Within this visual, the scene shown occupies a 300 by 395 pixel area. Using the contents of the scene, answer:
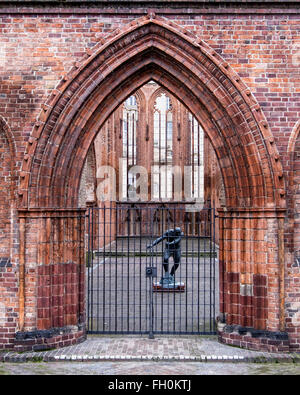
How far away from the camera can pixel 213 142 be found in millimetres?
6820

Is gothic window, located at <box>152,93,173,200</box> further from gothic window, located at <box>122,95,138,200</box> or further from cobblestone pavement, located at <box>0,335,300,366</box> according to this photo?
cobblestone pavement, located at <box>0,335,300,366</box>

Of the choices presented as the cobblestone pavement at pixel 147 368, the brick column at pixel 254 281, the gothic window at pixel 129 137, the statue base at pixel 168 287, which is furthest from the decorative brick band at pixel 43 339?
the gothic window at pixel 129 137

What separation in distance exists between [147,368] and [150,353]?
1.64 feet

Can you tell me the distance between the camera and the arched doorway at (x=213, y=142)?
6.38 meters

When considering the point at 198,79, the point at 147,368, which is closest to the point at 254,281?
the point at 147,368

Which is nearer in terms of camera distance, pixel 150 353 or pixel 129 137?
pixel 150 353

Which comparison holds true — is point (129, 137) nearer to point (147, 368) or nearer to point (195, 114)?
point (195, 114)

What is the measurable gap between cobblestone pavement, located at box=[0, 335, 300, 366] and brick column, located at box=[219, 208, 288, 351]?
259mm

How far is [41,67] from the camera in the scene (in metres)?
6.52

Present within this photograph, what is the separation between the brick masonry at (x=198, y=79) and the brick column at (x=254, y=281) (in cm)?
2

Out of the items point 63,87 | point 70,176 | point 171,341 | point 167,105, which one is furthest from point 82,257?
point 167,105

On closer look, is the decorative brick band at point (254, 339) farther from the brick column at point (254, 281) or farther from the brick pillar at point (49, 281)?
the brick pillar at point (49, 281)

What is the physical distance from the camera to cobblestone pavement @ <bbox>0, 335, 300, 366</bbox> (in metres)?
5.98

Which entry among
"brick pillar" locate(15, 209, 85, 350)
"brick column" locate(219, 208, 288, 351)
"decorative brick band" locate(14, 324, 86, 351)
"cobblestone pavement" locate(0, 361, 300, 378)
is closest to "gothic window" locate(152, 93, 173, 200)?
"brick column" locate(219, 208, 288, 351)
